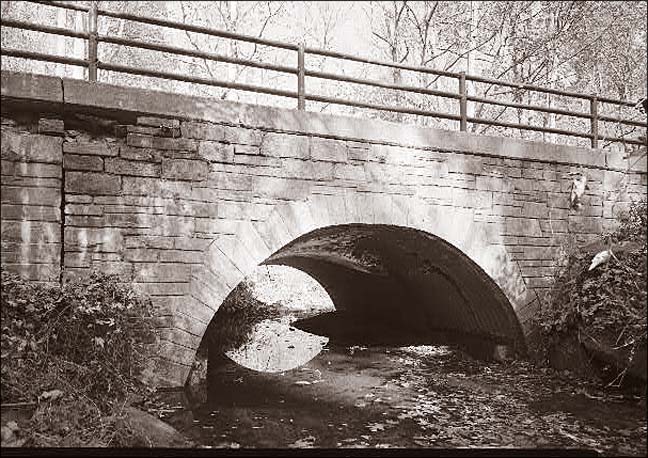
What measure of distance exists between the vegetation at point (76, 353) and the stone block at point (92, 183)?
0.78m

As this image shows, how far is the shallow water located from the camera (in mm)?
4473

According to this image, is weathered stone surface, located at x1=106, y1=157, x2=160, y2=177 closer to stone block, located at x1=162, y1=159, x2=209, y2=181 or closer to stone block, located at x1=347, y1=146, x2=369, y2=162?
stone block, located at x1=162, y1=159, x2=209, y2=181

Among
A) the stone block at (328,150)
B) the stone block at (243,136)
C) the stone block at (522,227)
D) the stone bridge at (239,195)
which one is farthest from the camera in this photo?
the stone block at (522,227)

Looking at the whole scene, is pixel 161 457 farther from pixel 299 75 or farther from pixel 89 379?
pixel 299 75

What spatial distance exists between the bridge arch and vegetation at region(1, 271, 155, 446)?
1.60 ft

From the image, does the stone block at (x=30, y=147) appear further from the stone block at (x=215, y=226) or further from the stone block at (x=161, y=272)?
the stone block at (x=215, y=226)

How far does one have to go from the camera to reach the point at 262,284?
1653 centimetres

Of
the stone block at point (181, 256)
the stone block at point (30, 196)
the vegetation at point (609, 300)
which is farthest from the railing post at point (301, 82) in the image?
the vegetation at point (609, 300)

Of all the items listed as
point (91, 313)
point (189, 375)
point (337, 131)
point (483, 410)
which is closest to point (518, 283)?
point (483, 410)

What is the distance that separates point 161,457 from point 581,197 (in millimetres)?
6739

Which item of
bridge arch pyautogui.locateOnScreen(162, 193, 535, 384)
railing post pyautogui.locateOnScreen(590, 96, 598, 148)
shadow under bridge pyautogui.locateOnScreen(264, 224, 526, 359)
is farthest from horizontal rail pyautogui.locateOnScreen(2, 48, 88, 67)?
railing post pyautogui.locateOnScreen(590, 96, 598, 148)

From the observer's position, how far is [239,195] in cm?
541

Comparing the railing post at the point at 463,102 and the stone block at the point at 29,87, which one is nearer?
the stone block at the point at 29,87

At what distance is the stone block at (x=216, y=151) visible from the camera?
17.3 ft
